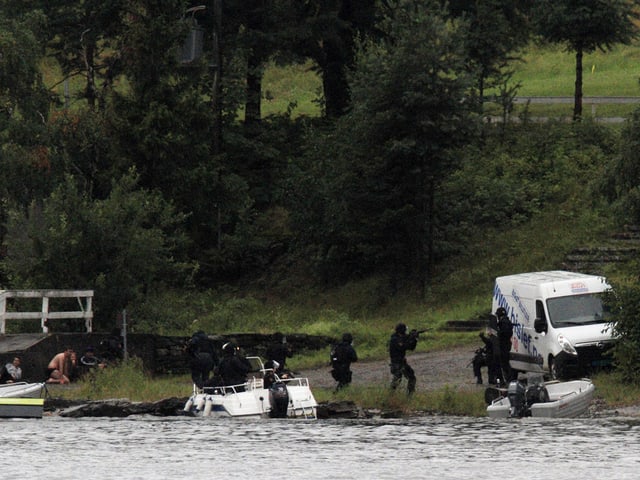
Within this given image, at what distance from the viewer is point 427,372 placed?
1465 inches

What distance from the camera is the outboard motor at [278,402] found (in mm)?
30312

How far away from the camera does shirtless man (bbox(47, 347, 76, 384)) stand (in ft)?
119

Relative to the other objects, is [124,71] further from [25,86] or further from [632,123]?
[632,123]

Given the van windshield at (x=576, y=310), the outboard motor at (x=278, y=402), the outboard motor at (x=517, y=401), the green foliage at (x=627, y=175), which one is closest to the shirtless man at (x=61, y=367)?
the outboard motor at (x=278, y=402)

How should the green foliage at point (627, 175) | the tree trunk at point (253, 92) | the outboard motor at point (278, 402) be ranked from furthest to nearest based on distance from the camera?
the tree trunk at point (253, 92) → the green foliage at point (627, 175) → the outboard motor at point (278, 402)

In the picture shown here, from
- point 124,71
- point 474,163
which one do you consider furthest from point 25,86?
point 474,163

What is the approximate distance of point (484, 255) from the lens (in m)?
49.7

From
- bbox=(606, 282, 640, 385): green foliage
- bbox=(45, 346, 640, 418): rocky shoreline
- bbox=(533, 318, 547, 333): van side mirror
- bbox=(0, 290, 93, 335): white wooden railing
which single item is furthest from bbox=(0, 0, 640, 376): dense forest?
bbox=(606, 282, 640, 385): green foliage

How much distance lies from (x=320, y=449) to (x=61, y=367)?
9.13 metres

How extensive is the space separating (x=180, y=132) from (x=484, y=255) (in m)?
10.9

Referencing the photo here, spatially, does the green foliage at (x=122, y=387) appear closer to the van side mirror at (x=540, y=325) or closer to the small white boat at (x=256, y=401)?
the small white boat at (x=256, y=401)

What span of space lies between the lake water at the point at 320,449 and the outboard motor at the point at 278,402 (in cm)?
59

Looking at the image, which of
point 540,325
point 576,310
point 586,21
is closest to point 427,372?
point 540,325

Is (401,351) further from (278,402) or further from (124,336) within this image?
(124,336)
